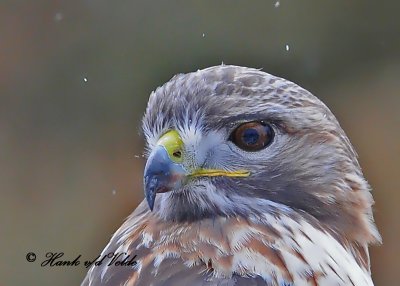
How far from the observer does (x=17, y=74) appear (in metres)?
6.17

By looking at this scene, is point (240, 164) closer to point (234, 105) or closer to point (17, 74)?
point (234, 105)

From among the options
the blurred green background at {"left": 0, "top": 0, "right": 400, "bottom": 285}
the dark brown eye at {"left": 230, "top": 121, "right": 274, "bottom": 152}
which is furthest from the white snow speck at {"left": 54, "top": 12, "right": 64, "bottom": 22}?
the dark brown eye at {"left": 230, "top": 121, "right": 274, "bottom": 152}

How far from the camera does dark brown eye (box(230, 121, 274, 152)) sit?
2.49 metres

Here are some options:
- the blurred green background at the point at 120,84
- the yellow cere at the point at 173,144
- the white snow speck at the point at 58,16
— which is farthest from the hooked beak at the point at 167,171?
the white snow speck at the point at 58,16

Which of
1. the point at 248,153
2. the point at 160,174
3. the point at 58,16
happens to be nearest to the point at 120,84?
the point at 58,16

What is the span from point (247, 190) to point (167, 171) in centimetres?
20

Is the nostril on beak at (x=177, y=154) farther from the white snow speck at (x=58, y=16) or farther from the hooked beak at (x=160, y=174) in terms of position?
the white snow speck at (x=58, y=16)

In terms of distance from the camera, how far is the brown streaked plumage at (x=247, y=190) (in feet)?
7.63

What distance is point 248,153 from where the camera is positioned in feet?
8.21

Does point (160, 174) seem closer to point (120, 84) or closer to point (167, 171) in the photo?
point (167, 171)

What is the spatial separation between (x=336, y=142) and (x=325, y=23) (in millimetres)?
3883

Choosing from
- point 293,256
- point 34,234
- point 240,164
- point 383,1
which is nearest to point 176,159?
point 240,164

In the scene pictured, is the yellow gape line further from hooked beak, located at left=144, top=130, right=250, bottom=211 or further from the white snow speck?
the white snow speck

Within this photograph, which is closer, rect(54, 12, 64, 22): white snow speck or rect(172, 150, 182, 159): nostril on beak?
rect(172, 150, 182, 159): nostril on beak
